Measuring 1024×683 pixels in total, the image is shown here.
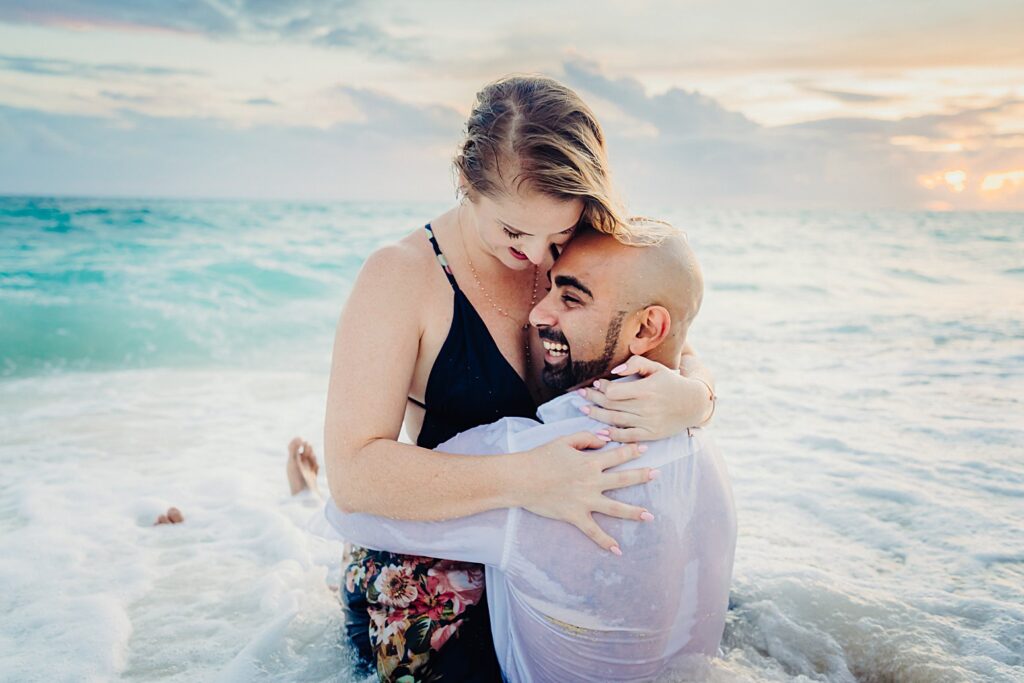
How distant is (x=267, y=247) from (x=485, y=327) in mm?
17696

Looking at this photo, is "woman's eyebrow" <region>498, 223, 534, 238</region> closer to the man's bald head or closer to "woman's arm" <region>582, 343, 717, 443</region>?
the man's bald head

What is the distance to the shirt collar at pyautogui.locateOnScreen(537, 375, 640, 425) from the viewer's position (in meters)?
2.42

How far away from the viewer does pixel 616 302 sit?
8.00 ft

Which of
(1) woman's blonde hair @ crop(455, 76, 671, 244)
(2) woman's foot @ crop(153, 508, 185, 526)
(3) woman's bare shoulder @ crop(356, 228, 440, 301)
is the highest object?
(1) woman's blonde hair @ crop(455, 76, 671, 244)

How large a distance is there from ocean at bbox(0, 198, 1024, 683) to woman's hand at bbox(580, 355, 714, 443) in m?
0.93

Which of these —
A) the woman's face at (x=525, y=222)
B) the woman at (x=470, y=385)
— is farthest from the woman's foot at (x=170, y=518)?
the woman's face at (x=525, y=222)

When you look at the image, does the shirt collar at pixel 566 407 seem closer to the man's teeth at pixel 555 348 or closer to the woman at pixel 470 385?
the woman at pixel 470 385

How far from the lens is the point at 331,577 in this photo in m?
3.78

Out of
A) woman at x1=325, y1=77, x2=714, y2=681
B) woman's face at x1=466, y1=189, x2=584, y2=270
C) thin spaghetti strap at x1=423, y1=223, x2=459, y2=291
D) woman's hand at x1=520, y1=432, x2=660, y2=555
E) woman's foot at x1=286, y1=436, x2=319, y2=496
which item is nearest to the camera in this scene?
woman's hand at x1=520, y1=432, x2=660, y2=555

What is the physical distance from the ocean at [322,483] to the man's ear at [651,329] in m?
1.14

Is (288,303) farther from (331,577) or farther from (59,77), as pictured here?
(59,77)

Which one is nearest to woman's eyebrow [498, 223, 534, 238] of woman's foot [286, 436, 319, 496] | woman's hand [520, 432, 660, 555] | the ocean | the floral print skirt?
woman's hand [520, 432, 660, 555]

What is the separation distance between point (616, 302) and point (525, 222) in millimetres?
399

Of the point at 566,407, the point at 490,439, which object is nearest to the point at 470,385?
the point at 490,439
